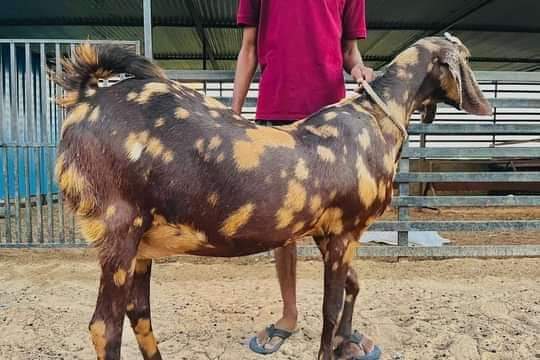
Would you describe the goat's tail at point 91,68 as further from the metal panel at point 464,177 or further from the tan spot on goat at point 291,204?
the metal panel at point 464,177

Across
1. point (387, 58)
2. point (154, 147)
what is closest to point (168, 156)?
point (154, 147)

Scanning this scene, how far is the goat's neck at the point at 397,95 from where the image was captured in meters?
2.11

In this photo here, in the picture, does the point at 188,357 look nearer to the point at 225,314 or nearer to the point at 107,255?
the point at 225,314

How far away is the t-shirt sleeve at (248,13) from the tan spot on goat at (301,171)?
1.02 metres

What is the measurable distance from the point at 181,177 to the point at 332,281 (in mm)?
855

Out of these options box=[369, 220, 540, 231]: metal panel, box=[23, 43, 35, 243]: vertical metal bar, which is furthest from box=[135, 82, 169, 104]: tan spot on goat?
box=[23, 43, 35, 243]: vertical metal bar

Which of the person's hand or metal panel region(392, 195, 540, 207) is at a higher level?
the person's hand

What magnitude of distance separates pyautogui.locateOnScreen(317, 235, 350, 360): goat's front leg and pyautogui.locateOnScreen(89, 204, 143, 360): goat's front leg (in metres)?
0.80

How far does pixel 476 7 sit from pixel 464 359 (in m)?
7.85

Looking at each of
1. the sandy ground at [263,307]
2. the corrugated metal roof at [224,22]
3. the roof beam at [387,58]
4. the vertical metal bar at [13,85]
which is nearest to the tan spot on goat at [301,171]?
the sandy ground at [263,307]

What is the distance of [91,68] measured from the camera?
5.34 feet

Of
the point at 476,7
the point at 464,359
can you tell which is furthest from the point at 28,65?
the point at 476,7

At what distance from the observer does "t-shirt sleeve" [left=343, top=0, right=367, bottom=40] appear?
8.12ft

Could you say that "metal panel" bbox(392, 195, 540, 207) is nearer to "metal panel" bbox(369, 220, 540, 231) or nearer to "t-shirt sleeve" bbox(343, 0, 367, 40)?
"metal panel" bbox(369, 220, 540, 231)
